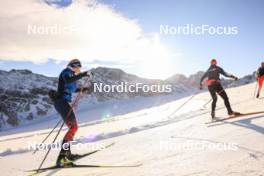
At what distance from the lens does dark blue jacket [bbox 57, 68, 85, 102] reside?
666 cm

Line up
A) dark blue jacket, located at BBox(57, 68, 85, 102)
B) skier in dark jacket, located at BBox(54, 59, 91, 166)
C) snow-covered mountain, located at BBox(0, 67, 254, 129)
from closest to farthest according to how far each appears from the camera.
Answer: dark blue jacket, located at BBox(57, 68, 85, 102) → skier in dark jacket, located at BBox(54, 59, 91, 166) → snow-covered mountain, located at BBox(0, 67, 254, 129)

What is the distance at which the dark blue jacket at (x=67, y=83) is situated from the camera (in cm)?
666

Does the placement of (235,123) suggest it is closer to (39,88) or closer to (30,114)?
(30,114)

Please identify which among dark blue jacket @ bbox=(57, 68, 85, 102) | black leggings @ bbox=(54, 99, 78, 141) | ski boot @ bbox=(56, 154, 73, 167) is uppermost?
dark blue jacket @ bbox=(57, 68, 85, 102)

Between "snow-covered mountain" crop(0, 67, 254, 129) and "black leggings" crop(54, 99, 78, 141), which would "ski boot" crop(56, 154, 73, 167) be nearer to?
"black leggings" crop(54, 99, 78, 141)

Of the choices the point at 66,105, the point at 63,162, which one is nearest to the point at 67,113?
the point at 66,105

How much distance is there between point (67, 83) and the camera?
22.3 ft

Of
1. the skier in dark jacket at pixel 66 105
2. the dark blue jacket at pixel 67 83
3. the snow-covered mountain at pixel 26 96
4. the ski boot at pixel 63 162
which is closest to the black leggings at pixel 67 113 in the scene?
the skier in dark jacket at pixel 66 105

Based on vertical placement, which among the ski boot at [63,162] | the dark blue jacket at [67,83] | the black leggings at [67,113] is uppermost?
the dark blue jacket at [67,83]

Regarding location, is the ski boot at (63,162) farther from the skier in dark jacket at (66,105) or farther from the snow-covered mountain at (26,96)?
the snow-covered mountain at (26,96)

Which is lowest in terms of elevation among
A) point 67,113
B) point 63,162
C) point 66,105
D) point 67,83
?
point 63,162

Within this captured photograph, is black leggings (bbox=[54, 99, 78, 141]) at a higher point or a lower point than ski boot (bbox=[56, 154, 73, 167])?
higher

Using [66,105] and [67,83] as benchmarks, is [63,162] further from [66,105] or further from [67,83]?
[67,83]

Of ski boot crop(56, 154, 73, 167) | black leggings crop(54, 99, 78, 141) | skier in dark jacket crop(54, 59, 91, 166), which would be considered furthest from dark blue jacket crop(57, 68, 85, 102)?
ski boot crop(56, 154, 73, 167)
